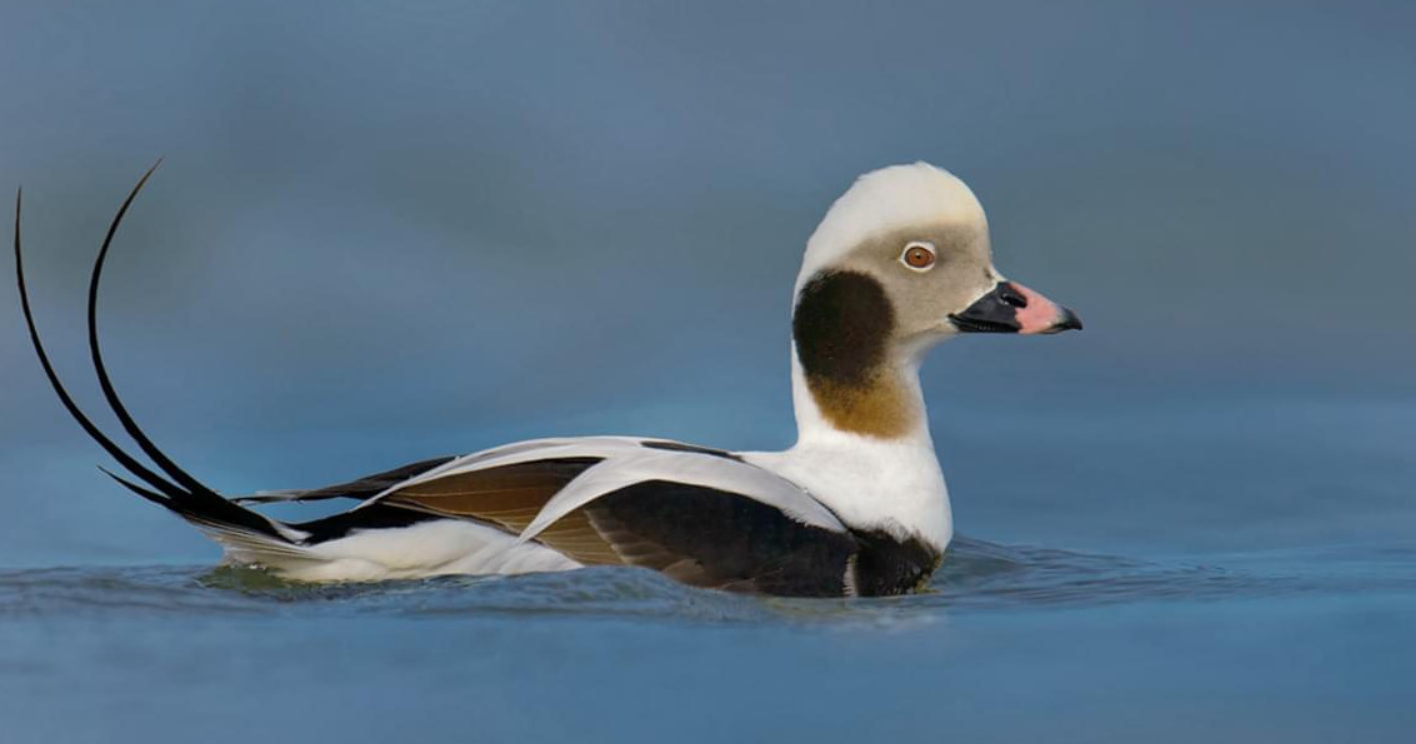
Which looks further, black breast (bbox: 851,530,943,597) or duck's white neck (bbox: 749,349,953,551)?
duck's white neck (bbox: 749,349,953,551)

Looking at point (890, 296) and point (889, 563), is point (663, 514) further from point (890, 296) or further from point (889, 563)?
point (890, 296)

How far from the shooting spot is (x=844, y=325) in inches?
244

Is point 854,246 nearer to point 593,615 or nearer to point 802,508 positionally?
point 802,508

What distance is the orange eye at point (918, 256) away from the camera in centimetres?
621

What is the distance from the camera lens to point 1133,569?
651 centimetres

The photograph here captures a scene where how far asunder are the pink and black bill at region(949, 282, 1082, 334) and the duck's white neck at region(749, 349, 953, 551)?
0.17m

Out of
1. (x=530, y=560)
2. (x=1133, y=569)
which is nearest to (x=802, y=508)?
(x=530, y=560)

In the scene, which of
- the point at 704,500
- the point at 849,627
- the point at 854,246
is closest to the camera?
the point at 849,627

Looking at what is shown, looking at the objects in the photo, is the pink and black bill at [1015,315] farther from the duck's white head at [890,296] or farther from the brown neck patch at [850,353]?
the brown neck patch at [850,353]

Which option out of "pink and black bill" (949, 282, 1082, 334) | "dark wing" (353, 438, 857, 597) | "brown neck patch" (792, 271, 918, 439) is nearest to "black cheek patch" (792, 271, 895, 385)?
"brown neck patch" (792, 271, 918, 439)

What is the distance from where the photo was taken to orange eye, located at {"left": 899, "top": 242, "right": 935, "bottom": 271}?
6.21m

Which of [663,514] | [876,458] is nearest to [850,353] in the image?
[876,458]

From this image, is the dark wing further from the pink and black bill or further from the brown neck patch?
the pink and black bill

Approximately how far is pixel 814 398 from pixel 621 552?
77 centimetres
